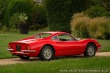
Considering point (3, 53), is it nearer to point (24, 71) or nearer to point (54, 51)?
point (54, 51)

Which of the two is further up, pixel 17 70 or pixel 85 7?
pixel 85 7

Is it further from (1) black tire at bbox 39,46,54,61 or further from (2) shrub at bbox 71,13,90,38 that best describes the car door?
(2) shrub at bbox 71,13,90,38

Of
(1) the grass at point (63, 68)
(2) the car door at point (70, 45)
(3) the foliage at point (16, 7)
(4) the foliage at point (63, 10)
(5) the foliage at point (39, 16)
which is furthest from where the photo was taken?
(5) the foliage at point (39, 16)

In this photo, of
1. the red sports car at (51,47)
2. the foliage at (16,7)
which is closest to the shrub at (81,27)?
the red sports car at (51,47)

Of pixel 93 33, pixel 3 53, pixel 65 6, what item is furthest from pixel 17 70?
pixel 65 6

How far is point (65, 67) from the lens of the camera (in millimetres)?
12305

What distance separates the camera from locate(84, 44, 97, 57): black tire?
55.9 feet

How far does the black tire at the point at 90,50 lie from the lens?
17047mm

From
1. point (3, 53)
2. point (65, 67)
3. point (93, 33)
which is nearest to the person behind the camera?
point (65, 67)

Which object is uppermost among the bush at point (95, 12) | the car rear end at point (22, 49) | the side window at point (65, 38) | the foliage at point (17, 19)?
the bush at point (95, 12)

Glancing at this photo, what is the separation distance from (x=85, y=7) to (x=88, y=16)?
19.5 feet

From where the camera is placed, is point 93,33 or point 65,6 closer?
point 93,33

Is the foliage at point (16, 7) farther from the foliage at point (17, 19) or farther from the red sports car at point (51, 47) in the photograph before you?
the red sports car at point (51, 47)

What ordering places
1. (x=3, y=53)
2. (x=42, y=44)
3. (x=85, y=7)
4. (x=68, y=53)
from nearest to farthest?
(x=42, y=44) < (x=68, y=53) < (x=3, y=53) < (x=85, y=7)
